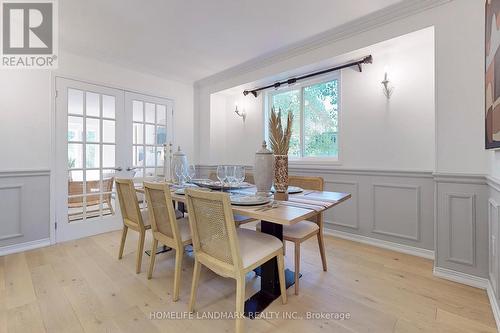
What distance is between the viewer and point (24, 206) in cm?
263

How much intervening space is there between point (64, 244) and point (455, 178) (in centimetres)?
407

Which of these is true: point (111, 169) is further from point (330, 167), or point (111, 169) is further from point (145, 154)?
point (330, 167)

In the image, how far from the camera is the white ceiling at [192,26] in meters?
2.13

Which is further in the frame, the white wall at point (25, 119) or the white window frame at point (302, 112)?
the white window frame at point (302, 112)

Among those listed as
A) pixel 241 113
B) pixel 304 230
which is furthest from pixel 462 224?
pixel 241 113

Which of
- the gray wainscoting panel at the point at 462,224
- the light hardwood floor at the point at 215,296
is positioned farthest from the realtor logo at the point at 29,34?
the gray wainscoting panel at the point at 462,224

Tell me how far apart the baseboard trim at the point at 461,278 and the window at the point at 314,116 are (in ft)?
5.34

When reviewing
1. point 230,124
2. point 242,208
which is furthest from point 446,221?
point 230,124

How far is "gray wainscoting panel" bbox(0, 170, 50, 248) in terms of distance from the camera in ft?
8.26

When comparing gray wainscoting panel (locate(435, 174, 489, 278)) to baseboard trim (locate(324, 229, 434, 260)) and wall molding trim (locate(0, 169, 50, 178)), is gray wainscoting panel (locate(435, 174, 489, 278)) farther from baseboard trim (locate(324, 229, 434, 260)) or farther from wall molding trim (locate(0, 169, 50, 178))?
wall molding trim (locate(0, 169, 50, 178))

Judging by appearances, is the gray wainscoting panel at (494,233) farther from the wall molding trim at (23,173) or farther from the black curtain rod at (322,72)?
the wall molding trim at (23,173)

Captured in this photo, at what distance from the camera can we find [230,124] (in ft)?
14.8

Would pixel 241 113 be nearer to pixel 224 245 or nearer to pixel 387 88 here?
pixel 387 88

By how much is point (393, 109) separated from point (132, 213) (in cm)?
294
